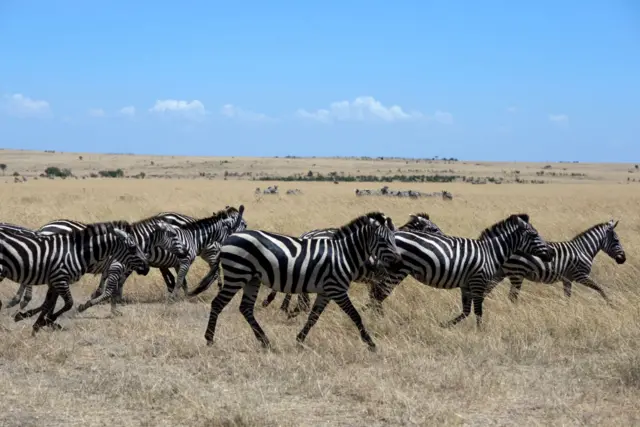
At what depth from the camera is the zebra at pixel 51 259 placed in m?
9.27

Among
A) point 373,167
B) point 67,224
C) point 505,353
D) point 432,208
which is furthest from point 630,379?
point 373,167

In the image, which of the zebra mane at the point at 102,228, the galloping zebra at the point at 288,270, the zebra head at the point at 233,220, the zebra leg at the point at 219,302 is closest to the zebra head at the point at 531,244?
the galloping zebra at the point at 288,270

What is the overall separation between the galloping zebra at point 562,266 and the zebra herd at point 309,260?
0.02 meters

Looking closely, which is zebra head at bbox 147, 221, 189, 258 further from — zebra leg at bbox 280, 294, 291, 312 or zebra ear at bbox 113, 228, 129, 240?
zebra leg at bbox 280, 294, 291, 312

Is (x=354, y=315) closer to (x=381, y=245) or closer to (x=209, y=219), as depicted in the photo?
(x=381, y=245)

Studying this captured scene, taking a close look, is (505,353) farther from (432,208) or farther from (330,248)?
(432,208)

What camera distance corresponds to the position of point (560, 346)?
336 inches

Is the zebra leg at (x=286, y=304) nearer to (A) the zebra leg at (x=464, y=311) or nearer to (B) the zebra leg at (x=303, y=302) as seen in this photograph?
(B) the zebra leg at (x=303, y=302)

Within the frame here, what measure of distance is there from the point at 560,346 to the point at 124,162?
106m

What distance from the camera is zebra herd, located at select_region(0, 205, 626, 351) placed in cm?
855

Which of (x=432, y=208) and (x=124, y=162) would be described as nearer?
(x=432, y=208)

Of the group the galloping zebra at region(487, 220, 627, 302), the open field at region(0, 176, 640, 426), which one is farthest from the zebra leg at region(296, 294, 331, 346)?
the galloping zebra at region(487, 220, 627, 302)

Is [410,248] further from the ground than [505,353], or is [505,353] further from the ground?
[410,248]

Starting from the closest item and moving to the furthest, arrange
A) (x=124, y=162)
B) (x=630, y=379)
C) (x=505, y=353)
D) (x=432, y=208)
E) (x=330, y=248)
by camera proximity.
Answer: (x=630, y=379), (x=505, y=353), (x=330, y=248), (x=432, y=208), (x=124, y=162)
